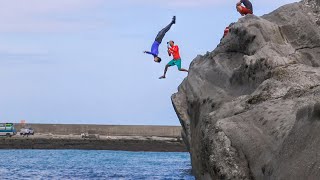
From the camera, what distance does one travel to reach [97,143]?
76500 millimetres

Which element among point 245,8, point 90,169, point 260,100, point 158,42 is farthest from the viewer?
point 90,169

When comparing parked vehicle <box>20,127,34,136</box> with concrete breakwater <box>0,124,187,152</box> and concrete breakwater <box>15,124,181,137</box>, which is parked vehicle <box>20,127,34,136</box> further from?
concrete breakwater <box>15,124,181,137</box>

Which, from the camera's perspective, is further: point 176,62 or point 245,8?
point 176,62

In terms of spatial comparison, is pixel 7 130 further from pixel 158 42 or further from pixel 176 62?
pixel 176 62

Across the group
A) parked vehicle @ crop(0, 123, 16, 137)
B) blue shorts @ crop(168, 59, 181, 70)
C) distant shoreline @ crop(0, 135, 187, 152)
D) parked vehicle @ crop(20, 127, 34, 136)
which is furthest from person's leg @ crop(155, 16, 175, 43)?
parked vehicle @ crop(0, 123, 16, 137)

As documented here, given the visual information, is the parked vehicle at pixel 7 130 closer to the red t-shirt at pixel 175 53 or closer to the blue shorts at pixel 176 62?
the blue shorts at pixel 176 62

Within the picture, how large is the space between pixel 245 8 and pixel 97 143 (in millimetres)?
57865

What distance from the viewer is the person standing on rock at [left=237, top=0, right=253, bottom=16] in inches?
775

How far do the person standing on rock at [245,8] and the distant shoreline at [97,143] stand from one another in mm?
55108

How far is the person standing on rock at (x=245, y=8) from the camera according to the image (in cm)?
1969

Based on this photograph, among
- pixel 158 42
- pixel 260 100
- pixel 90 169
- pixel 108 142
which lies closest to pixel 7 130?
pixel 108 142

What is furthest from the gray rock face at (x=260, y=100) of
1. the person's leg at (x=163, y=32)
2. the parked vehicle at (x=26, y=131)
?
the parked vehicle at (x=26, y=131)

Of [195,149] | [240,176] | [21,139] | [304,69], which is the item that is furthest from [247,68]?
[21,139]

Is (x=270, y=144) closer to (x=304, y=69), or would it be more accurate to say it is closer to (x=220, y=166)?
(x=220, y=166)
